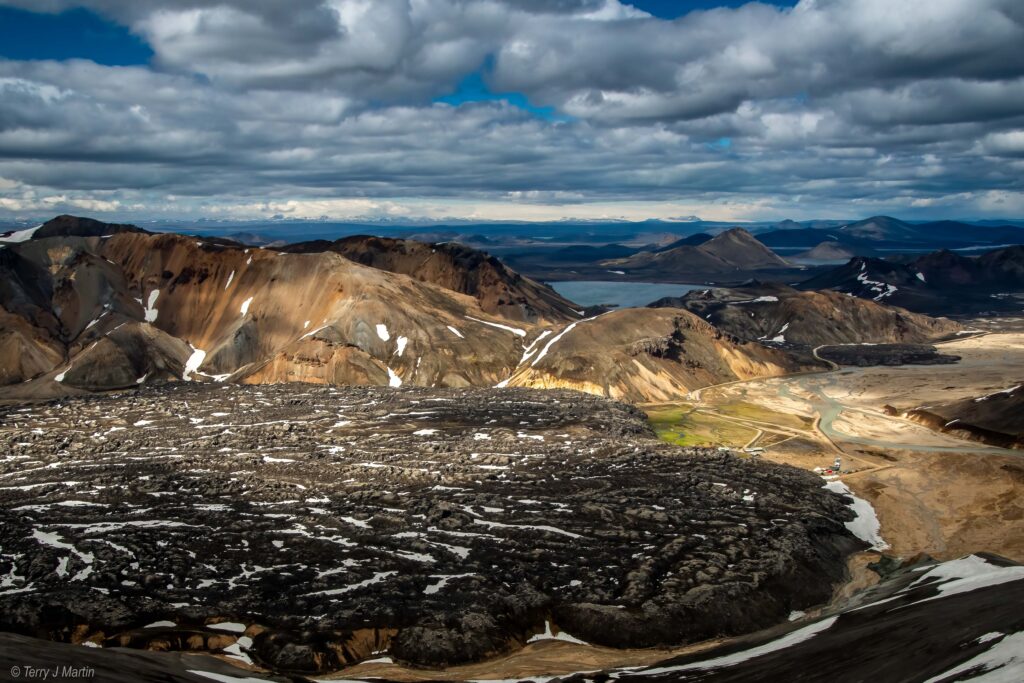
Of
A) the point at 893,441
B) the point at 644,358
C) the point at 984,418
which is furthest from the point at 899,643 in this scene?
the point at 644,358

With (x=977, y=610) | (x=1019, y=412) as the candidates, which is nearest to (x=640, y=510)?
(x=977, y=610)

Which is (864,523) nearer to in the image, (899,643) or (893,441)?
(899,643)

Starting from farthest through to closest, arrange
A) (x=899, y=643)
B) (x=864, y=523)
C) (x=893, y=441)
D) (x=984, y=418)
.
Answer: (x=984, y=418), (x=893, y=441), (x=864, y=523), (x=899, y=643)

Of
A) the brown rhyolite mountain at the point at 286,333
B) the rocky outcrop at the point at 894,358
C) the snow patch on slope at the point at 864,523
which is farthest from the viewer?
the rocky outcrop at the point at 894,358

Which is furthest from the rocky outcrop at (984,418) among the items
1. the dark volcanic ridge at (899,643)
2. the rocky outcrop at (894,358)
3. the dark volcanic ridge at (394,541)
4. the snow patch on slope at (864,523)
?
the dark volcanic ridge at (899,643)

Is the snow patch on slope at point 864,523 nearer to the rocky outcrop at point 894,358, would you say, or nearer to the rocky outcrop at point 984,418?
the rocky outcrop at point 984,418

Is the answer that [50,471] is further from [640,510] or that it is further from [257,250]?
[257,250]
